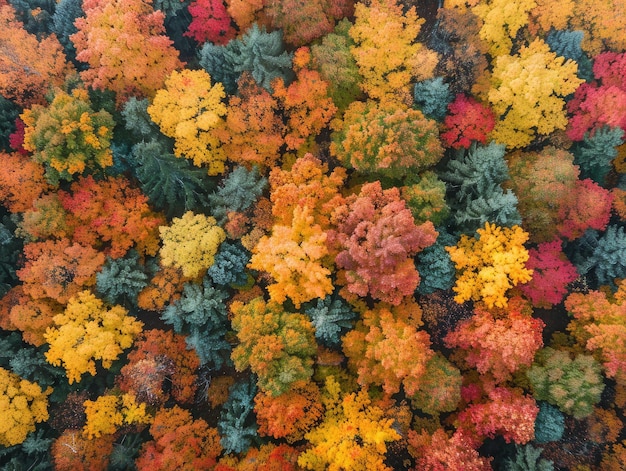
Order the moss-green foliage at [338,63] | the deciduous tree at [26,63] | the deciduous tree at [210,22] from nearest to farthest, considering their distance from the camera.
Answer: the moss-green foliage at [338,63], the deciduous tree at [26,63], the deciduous tree at [210,22]

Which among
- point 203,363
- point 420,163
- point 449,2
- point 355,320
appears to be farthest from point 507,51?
point 203,363

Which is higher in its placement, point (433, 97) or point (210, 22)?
point (210, 22)

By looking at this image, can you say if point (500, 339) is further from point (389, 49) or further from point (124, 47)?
point (124, 47)

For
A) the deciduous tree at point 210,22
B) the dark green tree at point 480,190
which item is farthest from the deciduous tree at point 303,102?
the dark green tree at point 480,190

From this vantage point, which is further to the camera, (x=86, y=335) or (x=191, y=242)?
(x=191, y=242)

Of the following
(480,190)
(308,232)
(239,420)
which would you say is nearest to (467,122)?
(480,190)

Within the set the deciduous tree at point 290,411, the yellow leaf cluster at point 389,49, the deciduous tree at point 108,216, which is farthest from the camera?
the deciduous tree at point 108,216

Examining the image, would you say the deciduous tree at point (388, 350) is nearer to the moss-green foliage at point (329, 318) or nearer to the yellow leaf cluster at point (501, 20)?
the moss-green foliage at point (329, 318)

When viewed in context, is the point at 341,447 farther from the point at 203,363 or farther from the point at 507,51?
the point at 507,51
